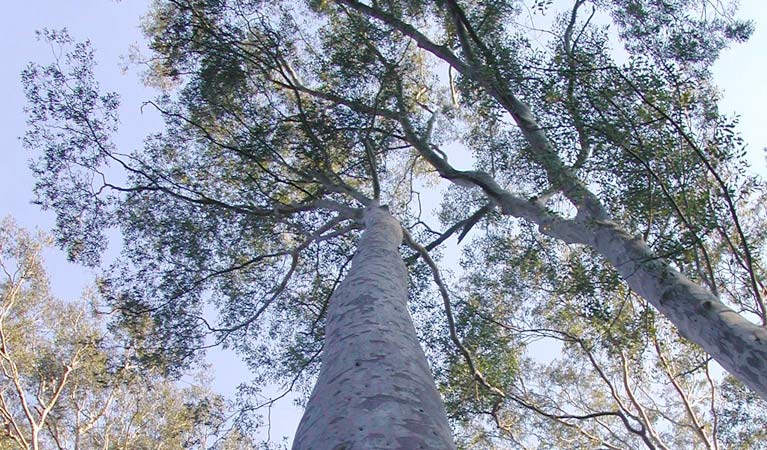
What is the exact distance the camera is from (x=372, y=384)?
2137 mm

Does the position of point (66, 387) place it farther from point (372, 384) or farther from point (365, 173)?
point (372, 384)

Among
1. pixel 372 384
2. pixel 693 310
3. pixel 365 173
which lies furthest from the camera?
pixel 365 173

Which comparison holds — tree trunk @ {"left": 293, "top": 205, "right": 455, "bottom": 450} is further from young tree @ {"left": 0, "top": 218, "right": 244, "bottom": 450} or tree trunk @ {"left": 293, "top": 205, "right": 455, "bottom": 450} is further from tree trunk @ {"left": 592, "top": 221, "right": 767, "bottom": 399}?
young tree @ {"left": 0, "top": 218, "right": 244, "bottom": 450}

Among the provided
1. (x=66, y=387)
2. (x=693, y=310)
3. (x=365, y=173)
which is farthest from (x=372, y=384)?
(x=66, y=387)

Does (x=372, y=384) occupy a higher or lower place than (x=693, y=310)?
lower

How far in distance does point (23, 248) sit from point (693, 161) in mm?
13399

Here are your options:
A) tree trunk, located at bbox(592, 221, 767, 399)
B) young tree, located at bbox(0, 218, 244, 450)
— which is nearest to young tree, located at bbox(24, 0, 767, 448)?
tree trunk, located at bbox(592, 221, 767, 399)

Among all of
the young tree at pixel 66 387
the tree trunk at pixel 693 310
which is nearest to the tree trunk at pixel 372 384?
the tree trunk at pixel 693 310

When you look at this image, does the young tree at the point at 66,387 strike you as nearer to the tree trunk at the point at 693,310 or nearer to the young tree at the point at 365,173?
the young tree at the point at 365,173

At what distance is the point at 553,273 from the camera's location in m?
8.86

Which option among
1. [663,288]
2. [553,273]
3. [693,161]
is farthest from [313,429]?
[553,273]

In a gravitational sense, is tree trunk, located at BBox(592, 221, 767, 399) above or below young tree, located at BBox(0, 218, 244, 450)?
below

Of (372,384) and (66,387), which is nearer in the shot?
(372,384)

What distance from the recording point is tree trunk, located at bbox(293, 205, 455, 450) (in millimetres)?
1784
